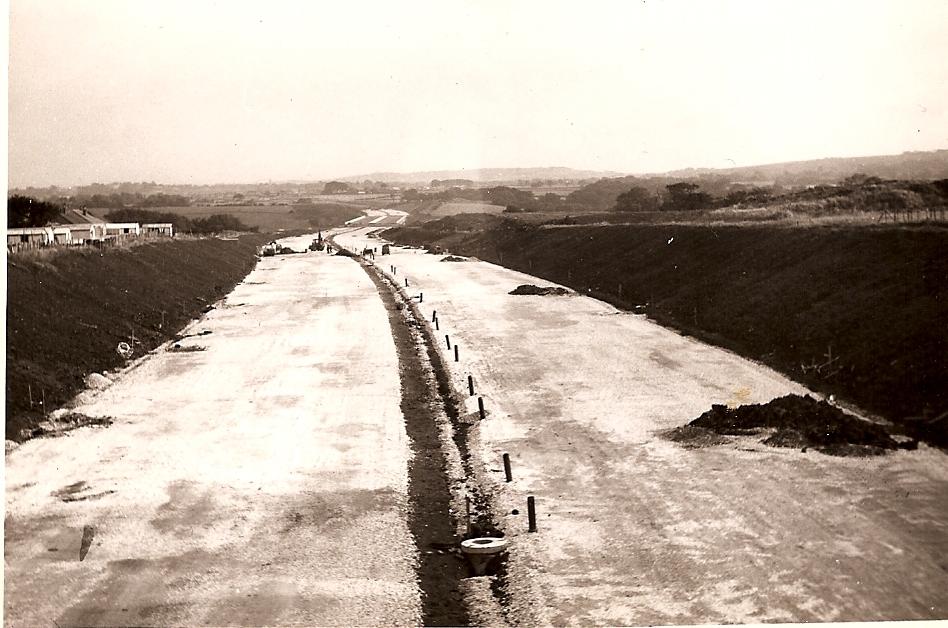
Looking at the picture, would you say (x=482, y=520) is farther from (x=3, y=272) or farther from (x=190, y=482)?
(x=3, y=272)

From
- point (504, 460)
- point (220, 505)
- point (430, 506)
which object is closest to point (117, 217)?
point (220, 505)

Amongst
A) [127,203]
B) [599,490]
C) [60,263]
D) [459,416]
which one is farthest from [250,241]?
[599,490]

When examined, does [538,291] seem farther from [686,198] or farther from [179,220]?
[179,220]

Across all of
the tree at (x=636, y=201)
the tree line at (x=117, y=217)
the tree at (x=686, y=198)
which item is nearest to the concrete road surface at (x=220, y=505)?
the tree line at (x=117, y=217)

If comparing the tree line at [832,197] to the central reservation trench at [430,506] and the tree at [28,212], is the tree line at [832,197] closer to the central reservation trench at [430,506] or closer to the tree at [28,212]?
the central reservation trench at [430,506]

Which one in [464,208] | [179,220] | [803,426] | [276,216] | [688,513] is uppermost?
[464,208]

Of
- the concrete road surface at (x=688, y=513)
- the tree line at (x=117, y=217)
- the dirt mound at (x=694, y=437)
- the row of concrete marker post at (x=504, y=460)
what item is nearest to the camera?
the concrete road surface at (x=688, y=513)

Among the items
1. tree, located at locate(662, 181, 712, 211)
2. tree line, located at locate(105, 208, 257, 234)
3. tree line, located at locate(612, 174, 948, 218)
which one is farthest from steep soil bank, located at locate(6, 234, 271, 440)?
→ tree, located at locate(662, 181, 712, 211)
